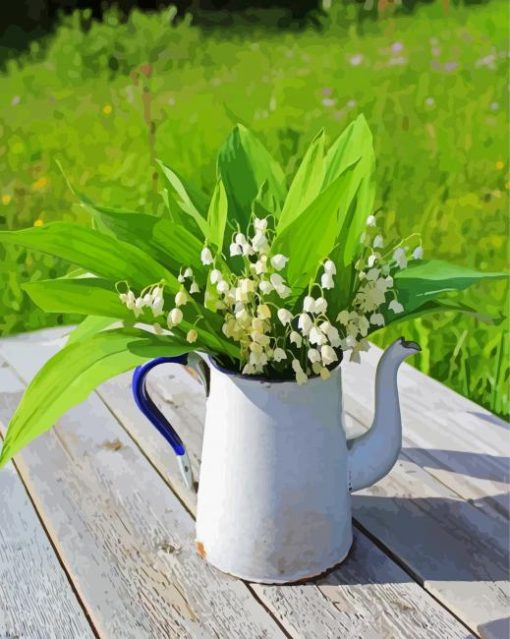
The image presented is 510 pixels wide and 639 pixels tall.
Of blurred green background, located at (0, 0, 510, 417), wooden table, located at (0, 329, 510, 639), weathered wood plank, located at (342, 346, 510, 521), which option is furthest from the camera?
blurred green background, located at (0, 0, 510, 417)

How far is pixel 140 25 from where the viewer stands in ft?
13.2

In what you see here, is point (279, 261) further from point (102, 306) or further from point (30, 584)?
point (30, 584)

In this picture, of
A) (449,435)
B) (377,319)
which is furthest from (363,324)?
(449,435)

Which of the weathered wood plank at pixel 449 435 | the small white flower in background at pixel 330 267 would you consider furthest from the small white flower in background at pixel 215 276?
the weathered wood plank at pixel 449 435

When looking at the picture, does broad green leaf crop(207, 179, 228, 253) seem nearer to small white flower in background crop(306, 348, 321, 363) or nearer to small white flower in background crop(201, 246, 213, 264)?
small white flower in background crop(201, 246, 213, 264)

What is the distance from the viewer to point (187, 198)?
3.41 ft

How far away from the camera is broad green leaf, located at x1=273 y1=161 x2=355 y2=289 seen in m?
0.86

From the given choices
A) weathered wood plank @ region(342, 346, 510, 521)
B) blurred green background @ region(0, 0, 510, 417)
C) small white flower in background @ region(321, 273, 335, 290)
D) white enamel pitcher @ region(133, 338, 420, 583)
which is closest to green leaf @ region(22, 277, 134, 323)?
white enamel pitcher @ region(133, 338, 420, 583)

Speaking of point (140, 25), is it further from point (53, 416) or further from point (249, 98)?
point (53, 416)

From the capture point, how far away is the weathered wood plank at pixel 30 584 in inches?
36.8

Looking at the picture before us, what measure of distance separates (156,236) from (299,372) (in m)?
0.20

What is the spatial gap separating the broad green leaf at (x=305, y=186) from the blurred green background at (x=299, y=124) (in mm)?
1220

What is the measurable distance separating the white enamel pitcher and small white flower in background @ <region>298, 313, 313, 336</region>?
89 millimetres

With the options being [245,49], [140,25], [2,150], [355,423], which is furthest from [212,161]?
[245,49]
